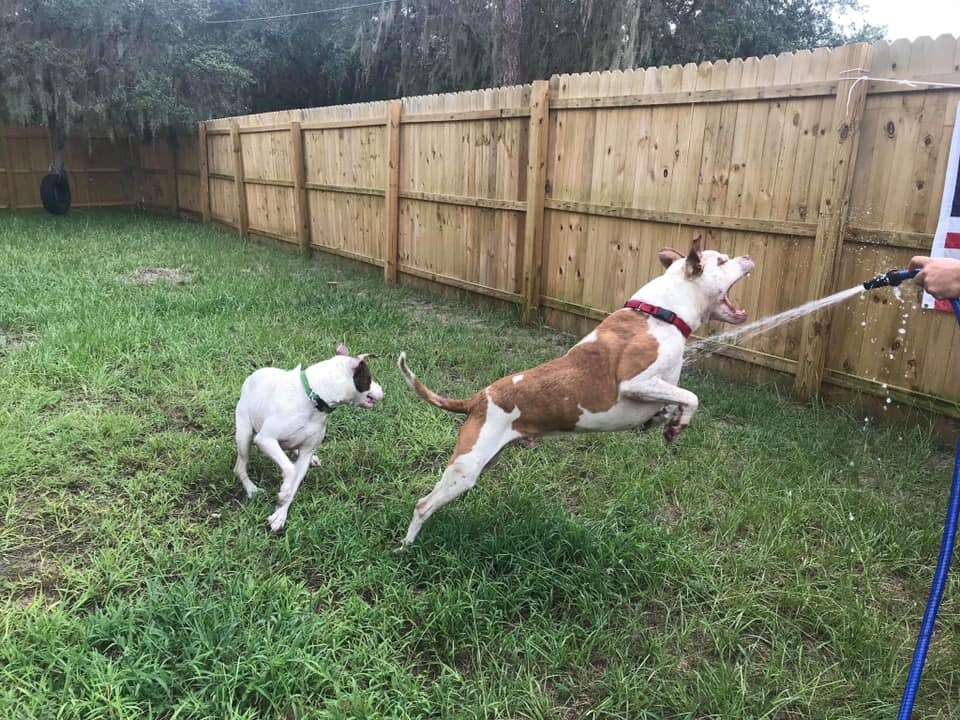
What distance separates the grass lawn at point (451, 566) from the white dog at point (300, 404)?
9.0 inches

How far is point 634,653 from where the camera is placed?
262cm

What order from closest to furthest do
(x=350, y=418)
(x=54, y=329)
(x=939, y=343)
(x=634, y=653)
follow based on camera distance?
(x=634, y=653) < (x=939, y=343) < (x=350, y=418) < (x=54, y=329)

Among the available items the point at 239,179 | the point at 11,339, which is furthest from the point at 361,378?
the point at 239,179

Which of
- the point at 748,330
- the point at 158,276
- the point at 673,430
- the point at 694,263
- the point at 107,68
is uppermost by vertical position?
the point at 107,68

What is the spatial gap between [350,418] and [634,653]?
2576 millimetres

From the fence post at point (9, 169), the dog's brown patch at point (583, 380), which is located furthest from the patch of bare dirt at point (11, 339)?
the fence post at point (9, 169)

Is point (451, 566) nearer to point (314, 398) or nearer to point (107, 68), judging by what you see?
point (314, 398)

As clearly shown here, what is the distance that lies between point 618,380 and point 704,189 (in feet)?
10.9

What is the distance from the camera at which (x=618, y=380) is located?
2.88 meters

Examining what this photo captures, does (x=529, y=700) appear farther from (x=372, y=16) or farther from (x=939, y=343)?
(x=372, y=16)

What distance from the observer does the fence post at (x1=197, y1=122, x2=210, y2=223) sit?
1505 centimetres

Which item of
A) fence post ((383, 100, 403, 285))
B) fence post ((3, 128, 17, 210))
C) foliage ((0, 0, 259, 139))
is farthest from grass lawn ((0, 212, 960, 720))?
fence post ((3, 128, 17, 210))

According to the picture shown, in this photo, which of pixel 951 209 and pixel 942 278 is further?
pixel 951 209

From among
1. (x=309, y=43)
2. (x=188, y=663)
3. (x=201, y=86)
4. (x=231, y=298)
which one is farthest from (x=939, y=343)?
(x=309, y=43)
